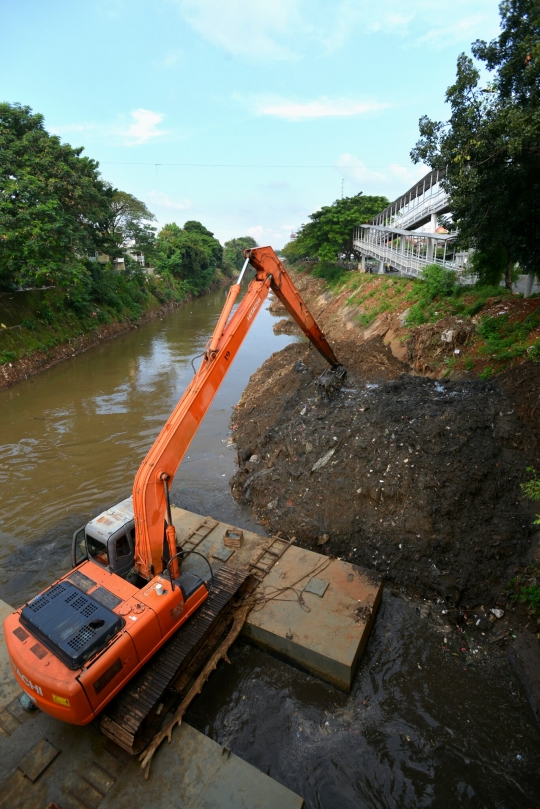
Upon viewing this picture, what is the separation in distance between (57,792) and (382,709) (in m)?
4.14

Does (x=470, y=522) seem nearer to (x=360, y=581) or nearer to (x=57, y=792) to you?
(x=360, y=581)

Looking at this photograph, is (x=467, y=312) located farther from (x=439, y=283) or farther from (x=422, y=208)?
(x=422, y=208)

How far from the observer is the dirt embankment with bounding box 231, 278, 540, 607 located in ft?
24.1

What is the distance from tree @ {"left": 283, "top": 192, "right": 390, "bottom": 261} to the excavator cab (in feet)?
107

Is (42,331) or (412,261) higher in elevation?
(412,261)

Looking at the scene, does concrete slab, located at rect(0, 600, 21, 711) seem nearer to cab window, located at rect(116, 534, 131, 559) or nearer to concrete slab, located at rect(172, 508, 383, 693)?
cab window, located at rect(116, 534, 131, 559)

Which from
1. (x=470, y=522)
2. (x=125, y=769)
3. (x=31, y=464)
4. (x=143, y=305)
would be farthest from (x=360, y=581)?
(x=143, y=305)

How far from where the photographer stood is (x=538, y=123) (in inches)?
257

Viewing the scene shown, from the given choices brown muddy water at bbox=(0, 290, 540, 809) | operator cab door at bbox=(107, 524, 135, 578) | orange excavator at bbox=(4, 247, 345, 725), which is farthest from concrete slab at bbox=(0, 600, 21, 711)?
brown muddy water at bbox=(0, 290, 540, 809)

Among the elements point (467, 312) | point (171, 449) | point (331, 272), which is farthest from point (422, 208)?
point (171, 449)

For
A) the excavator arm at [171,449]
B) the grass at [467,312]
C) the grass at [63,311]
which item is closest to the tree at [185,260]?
the grass at [63,311]

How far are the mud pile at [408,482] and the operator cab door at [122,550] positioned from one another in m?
3.58

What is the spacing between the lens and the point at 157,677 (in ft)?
16.8

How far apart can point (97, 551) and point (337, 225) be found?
3547 cm
